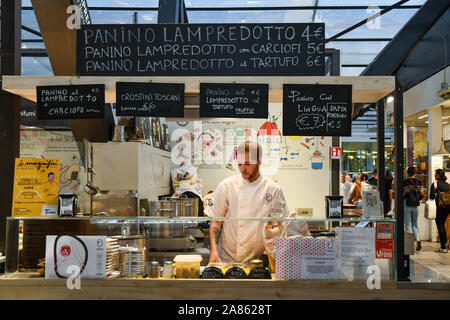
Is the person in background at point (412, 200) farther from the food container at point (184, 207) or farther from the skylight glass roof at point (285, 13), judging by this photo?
the food container at point (184, 207)

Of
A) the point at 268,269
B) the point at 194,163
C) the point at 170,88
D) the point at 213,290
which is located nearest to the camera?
the point at 213,290

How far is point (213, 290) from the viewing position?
249cm

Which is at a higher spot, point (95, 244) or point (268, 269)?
point (95, 244)

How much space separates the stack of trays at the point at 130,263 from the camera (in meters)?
2.57

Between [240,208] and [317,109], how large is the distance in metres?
1.11

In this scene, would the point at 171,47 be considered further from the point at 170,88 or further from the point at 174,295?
the point at 174,295

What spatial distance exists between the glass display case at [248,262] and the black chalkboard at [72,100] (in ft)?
2.45

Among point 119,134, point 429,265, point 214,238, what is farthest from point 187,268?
point 429,265

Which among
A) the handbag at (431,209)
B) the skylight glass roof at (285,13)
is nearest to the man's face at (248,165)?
the skylight glass roof at (285,13)

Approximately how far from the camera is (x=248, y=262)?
283cm

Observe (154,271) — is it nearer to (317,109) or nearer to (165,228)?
(165,228)

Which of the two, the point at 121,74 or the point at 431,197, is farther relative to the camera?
the point at 431,197
